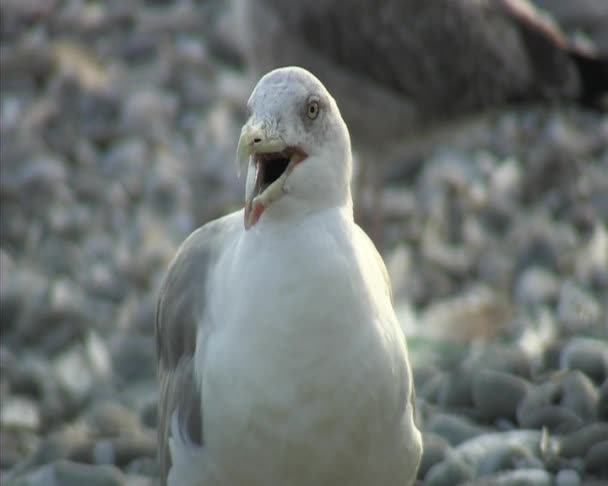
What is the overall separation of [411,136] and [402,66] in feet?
1.15

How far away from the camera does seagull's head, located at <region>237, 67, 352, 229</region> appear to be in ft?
10.4

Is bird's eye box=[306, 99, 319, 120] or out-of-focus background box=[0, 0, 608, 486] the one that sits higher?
bird's eye box=[306, 99, 319, 120]

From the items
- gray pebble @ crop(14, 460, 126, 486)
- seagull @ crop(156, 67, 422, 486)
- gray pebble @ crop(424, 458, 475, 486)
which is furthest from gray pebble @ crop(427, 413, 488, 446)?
seagull @ crop(156, 67, 422, 486)

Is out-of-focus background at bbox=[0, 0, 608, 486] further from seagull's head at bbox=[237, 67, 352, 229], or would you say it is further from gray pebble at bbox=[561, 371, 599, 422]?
seagull's head at bbox=[237, 67, 352, 229]

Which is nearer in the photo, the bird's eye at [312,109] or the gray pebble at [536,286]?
the bird's eye at [312,109]

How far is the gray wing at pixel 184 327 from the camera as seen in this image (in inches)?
139

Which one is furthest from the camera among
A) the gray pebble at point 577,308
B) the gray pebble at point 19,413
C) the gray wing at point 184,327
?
the gray pebble at point 577,308

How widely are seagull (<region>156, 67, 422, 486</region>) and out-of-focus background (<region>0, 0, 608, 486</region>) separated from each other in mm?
1068

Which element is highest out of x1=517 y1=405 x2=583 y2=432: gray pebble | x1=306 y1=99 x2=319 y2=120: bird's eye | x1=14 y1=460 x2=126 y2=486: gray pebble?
x1=306 y1=99 x2=319 y2=120: bird's eye

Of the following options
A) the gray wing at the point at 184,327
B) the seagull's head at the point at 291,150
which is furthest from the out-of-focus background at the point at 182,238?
the seagull's head at the point at 291,150

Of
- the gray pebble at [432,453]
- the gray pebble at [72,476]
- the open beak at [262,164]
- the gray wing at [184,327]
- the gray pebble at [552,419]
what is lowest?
the gray pebble at [72,476]

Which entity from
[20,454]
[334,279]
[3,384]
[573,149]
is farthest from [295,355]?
[573,149]

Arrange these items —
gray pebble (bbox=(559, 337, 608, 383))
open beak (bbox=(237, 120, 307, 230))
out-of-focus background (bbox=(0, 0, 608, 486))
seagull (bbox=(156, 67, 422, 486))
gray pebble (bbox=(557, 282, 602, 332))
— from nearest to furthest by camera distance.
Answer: open beak (bbox=(237, 120, 307, 230)) < seagull (bbox=(156, 67, 422, 486)) < out-of-focus background (bbox=(0, 0, 608, 486)) < gray pebble (bbox=(559, 337, 608, 383)) < gray pebble (bbox=(557, 282, 602, 332))

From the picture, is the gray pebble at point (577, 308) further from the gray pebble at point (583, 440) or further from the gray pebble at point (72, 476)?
the gray pebble at point (72, 476)
